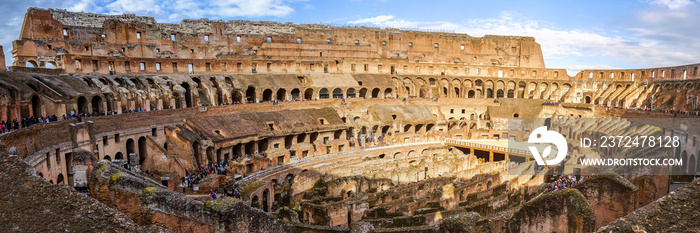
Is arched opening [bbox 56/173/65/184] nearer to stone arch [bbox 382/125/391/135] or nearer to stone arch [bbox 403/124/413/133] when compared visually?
stone arch [bbox 382/125/391/135]

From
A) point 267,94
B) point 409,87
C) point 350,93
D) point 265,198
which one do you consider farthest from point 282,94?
point 265,198

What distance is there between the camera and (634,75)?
3678cm

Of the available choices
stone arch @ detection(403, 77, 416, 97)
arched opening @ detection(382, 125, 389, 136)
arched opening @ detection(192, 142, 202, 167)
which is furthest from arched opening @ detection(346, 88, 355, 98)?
arched opening @ detection(192, 142, 202, 167)

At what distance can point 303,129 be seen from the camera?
93.0ft

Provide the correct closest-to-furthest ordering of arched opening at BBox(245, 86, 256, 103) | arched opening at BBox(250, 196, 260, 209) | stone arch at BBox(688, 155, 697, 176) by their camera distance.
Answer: arched opening at BBox(250, 196, 260, 209) → stone arch at BBox(688, 155, 697, 176) → arched opening at BBox(245, 86, 256, 103)

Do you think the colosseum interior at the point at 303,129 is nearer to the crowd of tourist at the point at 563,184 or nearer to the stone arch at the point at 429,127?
the stone arch at the point at 429,127

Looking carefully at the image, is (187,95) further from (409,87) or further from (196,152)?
(409,87)

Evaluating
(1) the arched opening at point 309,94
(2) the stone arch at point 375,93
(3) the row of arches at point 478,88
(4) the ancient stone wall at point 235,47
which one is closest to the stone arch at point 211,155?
(4) the ancient stone wall at point 235,47

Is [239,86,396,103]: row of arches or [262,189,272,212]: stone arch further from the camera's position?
[239,86,396,103]: row of arches

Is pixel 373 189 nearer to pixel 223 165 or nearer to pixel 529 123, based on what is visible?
pixel 223 165

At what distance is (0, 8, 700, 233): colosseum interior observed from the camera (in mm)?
9688

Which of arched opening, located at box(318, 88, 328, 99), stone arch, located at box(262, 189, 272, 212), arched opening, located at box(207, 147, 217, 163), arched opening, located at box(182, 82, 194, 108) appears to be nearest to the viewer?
stone arch, located at box(262, 189, 272, 212)

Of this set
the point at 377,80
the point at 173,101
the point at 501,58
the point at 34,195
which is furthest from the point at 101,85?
the point at 501,58

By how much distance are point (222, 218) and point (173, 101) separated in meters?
21.4
